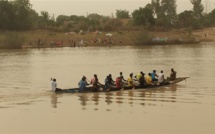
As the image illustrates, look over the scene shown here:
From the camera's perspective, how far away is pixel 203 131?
14086 mm

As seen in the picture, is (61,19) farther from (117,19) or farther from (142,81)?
(142,81)

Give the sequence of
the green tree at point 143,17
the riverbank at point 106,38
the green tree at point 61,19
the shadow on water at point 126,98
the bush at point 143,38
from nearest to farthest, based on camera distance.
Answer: the shadow on water at point 126,98 → the bush at point 143,38 → the riverbank at point 106,38 → the green tree at point 143,17 → the green tree at point 61,19

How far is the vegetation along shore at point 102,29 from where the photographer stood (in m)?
62.2

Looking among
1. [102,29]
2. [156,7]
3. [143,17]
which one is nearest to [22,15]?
[102,29]

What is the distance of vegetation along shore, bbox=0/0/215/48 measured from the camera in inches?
2450

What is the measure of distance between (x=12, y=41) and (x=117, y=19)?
79.5 feet

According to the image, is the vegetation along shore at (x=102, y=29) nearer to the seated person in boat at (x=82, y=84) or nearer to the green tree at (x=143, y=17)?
the green tree at (x=143, y=17)

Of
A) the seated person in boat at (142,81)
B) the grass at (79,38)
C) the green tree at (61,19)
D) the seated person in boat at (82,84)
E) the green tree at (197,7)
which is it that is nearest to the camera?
the seated person in boat at (82,84)

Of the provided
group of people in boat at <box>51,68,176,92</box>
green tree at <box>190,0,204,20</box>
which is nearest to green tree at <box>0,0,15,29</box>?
green tree at <box>190,0,204,20</box>

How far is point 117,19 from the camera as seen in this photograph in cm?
7644

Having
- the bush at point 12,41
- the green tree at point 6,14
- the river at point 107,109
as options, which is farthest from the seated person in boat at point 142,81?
the green tree at point 6,14

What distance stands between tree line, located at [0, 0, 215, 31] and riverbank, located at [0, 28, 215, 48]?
8.89 ft

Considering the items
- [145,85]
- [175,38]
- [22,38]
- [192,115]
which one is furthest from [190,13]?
[192,115]

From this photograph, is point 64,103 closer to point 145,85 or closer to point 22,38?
point 145,85
